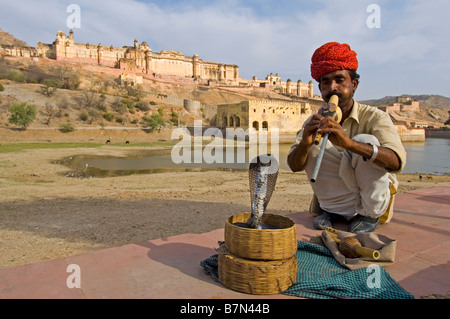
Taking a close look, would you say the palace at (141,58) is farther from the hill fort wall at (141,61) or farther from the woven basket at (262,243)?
the woven basket at (262,243)

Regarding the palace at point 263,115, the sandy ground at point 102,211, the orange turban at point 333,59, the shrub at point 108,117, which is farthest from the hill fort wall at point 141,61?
the orange turban at point 333,59

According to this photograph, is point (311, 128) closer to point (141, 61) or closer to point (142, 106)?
point (142, 106)

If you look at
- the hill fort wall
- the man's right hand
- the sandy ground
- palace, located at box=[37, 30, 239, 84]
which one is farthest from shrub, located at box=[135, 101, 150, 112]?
the man's right hand

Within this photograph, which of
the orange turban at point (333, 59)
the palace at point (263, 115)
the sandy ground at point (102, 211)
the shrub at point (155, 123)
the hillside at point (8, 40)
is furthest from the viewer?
the hillside at point (8, 40)

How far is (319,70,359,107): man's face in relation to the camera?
2.51m

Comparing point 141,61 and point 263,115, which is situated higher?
point 141,61

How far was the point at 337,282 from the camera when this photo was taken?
1.70 m

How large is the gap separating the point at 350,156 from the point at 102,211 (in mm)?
4284

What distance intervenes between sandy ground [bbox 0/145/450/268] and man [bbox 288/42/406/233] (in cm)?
197

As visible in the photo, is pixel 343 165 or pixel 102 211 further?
pixel 102 211

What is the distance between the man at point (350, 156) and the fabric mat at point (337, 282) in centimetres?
75

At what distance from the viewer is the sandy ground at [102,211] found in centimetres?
359

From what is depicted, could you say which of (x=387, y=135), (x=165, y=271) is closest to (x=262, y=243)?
(x=165, y=271)

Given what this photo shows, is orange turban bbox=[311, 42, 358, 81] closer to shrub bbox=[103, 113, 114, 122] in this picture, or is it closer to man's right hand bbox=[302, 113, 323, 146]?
man's right hand bbox=[302, 113, 323, 146]
